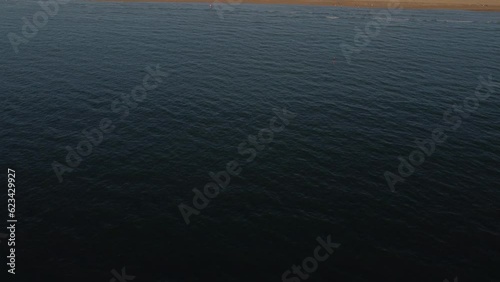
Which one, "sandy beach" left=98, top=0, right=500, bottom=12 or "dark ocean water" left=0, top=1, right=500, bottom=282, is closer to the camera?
"dark ocean water" left=0, top=1, right=500, bottom=282

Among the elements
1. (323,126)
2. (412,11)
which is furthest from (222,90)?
(412,11)

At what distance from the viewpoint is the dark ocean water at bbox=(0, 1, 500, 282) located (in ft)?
130

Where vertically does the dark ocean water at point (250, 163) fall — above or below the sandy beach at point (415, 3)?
below

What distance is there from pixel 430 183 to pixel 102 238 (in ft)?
135

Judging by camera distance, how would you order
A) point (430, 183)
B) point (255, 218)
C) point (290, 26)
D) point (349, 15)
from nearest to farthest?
point (255, 218) → point (430, 183) → point (290, 26) → point (349, 15)

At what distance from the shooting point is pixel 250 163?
2202 inches

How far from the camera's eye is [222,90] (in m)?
79.5

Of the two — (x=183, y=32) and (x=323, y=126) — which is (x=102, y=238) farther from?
(x=183, y=32)

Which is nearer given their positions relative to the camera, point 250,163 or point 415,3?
point 250,163

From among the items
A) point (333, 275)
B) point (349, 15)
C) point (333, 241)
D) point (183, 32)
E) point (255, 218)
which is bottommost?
point (333, 275)

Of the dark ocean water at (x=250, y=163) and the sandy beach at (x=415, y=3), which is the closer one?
the dark ocean water at (x=250, y=163)

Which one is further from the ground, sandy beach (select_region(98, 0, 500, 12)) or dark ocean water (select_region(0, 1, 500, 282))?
sandy beach (select_region(98, 0, 500, 12))

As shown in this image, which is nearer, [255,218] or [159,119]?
[255,218]

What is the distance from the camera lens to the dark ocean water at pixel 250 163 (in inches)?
1564
